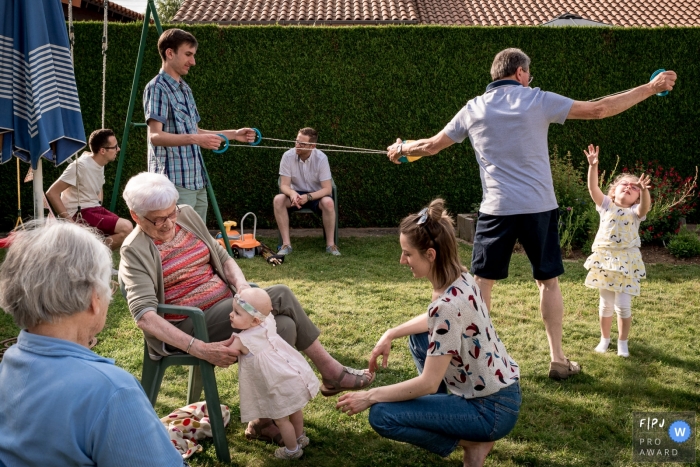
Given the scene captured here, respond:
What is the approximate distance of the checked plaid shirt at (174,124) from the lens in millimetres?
4355

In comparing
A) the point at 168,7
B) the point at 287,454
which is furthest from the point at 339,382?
the point at 168,7

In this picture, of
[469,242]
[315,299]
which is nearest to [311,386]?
[315,299]

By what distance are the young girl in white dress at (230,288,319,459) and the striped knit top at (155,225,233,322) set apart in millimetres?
329

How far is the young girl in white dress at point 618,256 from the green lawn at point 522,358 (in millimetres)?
238

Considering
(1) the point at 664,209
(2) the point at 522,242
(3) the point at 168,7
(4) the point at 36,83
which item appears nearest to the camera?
(4) the point at 36,83

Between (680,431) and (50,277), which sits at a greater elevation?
(50,277)

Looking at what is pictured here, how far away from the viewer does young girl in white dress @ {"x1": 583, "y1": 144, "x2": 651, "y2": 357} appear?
3.86 metres

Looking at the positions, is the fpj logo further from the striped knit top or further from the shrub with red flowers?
the shrub with red flowers

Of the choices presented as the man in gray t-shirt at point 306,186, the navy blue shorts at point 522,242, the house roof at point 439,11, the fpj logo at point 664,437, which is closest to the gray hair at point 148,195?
the navy blue shorts at point 522,242

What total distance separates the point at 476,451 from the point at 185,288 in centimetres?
143

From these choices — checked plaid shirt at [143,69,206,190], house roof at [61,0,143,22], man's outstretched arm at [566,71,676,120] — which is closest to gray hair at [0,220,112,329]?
man's outstretched arm at [566,71,676,120]

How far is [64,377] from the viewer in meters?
1.40

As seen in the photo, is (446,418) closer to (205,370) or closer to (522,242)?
(205,370)

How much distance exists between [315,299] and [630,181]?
234 centimetres
